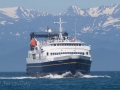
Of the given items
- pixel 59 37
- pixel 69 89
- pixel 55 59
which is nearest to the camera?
pixel 69 89

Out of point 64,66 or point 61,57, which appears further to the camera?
point 61,57

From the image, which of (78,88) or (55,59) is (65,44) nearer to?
(55,59)

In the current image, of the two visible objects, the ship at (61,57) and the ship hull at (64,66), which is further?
the ship at (61,57)

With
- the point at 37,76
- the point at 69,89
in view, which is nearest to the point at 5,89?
the point at 69,89

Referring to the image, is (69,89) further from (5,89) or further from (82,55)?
(82,55)

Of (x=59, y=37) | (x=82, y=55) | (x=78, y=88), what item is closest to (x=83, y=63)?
(x=82, y=55)

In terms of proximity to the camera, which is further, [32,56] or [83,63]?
[32,56]

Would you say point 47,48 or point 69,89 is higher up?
point 47,48

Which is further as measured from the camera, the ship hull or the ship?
the ship

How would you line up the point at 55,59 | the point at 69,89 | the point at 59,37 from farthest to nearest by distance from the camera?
1. the point at 59,37
2. the point at 55,59
3. the point at 69,89

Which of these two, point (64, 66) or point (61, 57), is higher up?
point (61, 57)

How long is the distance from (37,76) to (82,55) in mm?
13812

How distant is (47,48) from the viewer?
431 ft

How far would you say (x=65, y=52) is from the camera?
12862cm
